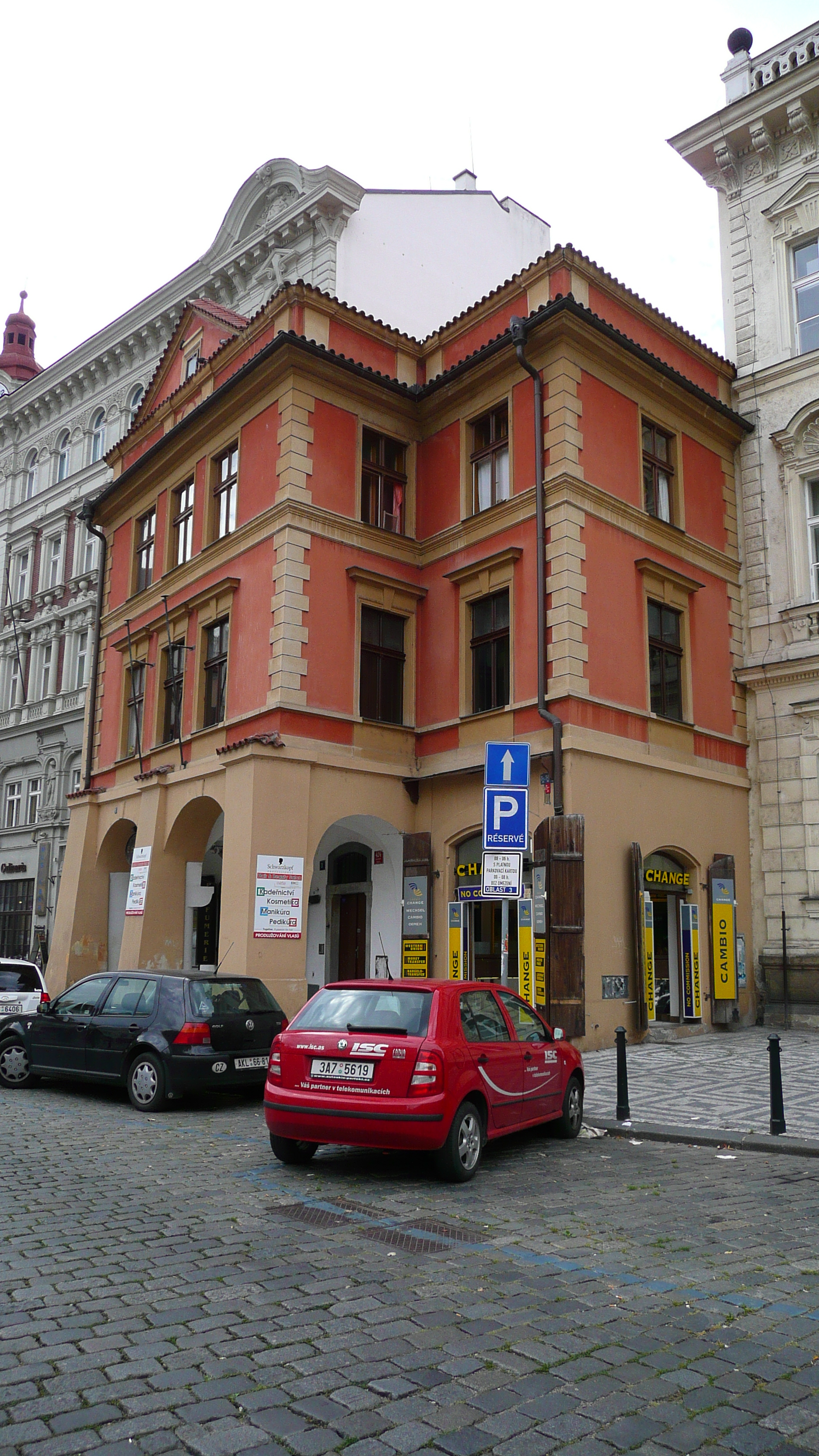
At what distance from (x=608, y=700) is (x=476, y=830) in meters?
3.11

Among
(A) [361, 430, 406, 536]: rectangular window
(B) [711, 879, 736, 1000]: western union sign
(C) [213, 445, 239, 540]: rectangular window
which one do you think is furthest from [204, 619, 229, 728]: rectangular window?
(B) [711, 879, 736, 1000]: western union sign

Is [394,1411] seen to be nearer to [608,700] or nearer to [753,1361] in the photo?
[753,1361]

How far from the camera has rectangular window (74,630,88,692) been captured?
3497cm

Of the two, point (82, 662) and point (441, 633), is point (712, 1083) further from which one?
point (82, 662)

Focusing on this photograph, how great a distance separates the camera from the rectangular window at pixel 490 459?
19.5 metres

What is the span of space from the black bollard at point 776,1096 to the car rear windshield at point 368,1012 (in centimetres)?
353

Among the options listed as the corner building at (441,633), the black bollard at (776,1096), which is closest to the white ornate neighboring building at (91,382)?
the corner building at (441,633)

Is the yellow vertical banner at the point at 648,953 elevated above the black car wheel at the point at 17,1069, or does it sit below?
above

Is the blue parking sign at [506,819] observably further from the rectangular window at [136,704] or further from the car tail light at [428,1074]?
the rectangular window at [136,704]

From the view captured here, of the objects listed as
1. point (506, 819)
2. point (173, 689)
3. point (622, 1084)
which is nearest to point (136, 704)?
point (173, 689)

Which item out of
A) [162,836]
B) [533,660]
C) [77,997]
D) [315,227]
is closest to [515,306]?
[533,660]

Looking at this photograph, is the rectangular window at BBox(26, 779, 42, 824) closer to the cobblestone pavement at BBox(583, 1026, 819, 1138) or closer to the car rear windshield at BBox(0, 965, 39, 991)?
the car rear windshield at BBox(0, 965, 39, 991)

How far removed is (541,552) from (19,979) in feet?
33.1

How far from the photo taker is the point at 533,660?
17.8m
